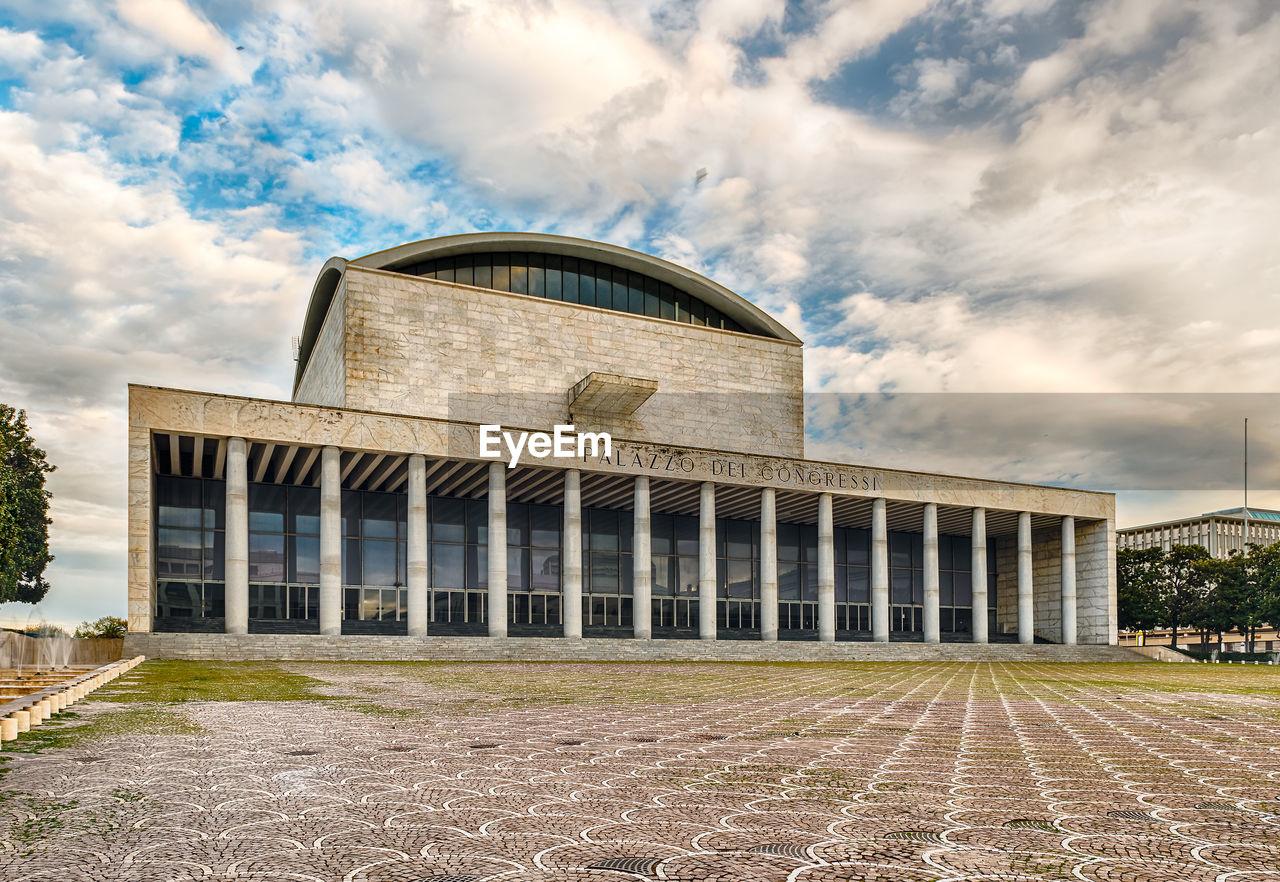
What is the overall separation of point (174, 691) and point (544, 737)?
1050cm

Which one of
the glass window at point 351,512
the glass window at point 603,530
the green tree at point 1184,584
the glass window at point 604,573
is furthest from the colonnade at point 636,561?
the green tree at point 1184,584

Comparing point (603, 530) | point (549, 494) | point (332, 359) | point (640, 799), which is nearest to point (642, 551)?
point (549, 494)

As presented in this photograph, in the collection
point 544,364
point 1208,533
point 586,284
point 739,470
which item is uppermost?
point 586,284

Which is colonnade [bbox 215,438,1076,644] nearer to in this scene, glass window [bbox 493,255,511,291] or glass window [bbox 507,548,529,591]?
glass window [bbox 507,548,529,591]

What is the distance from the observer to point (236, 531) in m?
39.4

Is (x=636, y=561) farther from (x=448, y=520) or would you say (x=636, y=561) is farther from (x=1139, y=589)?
(x=1139, y=589)

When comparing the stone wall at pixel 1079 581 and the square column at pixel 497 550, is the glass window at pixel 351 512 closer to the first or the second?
the square column at pixel 497 550

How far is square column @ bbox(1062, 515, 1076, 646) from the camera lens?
6053 centimetres

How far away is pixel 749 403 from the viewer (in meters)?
60.6

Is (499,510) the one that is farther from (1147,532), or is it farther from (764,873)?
(1147,532)

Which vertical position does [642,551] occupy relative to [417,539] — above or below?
below

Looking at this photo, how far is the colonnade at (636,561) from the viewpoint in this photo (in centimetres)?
3959

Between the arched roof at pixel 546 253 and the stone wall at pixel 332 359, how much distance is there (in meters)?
1.56

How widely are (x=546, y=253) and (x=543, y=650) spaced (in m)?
26.7
